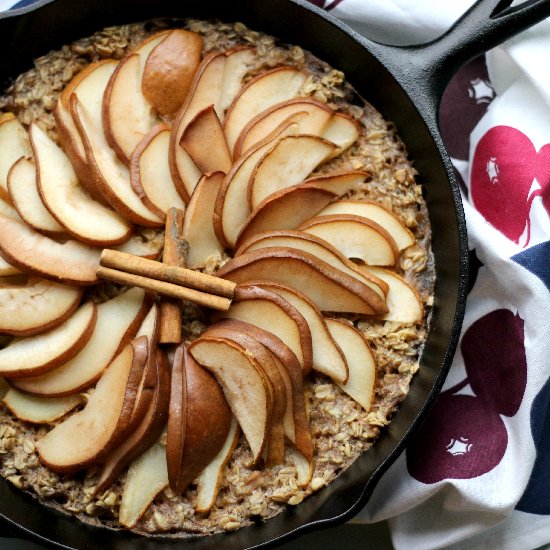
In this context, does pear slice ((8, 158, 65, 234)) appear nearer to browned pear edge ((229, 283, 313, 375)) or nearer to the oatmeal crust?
the oatmeal crust

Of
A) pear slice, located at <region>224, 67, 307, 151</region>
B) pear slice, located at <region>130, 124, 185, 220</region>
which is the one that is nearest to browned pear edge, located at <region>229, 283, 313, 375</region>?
pear slice, located at <region>130, 124, 185, 220</region>

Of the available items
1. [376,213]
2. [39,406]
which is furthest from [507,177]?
[39,406]

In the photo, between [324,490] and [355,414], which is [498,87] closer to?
[355,414]

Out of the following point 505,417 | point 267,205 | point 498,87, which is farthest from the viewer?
point 498,87

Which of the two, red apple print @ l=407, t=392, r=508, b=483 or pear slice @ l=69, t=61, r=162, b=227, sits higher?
pear slice @ l=69, t=61, r=162, b=227

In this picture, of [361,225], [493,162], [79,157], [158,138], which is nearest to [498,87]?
[493,162]

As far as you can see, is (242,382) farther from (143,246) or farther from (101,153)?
(101,153)
